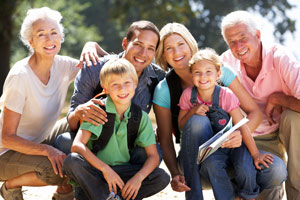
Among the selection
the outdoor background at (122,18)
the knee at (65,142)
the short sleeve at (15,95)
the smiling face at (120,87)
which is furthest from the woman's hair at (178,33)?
the outdoor background at (122,18)

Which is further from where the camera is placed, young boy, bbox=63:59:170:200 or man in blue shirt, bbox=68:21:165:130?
man in blue shirt, bbox=68:21:165:130

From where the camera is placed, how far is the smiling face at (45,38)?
3928 millimetres

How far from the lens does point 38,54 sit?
13.2 ft

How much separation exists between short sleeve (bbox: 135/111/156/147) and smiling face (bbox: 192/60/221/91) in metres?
0.50

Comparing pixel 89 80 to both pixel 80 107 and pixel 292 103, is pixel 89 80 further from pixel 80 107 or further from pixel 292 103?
pixel 292 103

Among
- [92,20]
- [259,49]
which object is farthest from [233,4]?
[259,49]

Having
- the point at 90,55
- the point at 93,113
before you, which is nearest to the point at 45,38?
the point at 90,55

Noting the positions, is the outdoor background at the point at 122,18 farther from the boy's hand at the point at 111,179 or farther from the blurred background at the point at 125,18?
the boy's hand at the point at 111,179

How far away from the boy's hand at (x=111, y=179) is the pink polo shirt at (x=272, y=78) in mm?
1549

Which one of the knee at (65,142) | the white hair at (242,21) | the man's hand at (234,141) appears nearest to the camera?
the man's hand at (234,141)

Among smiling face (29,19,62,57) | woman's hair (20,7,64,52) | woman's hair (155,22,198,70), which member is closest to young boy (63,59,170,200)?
woman's hair (155,22,198,70)

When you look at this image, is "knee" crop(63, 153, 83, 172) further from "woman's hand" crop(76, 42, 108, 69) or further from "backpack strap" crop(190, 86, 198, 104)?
"backpack strap" crop(190, 86, 198, 104)

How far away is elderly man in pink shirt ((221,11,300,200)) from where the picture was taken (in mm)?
3830

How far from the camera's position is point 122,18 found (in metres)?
19.9
